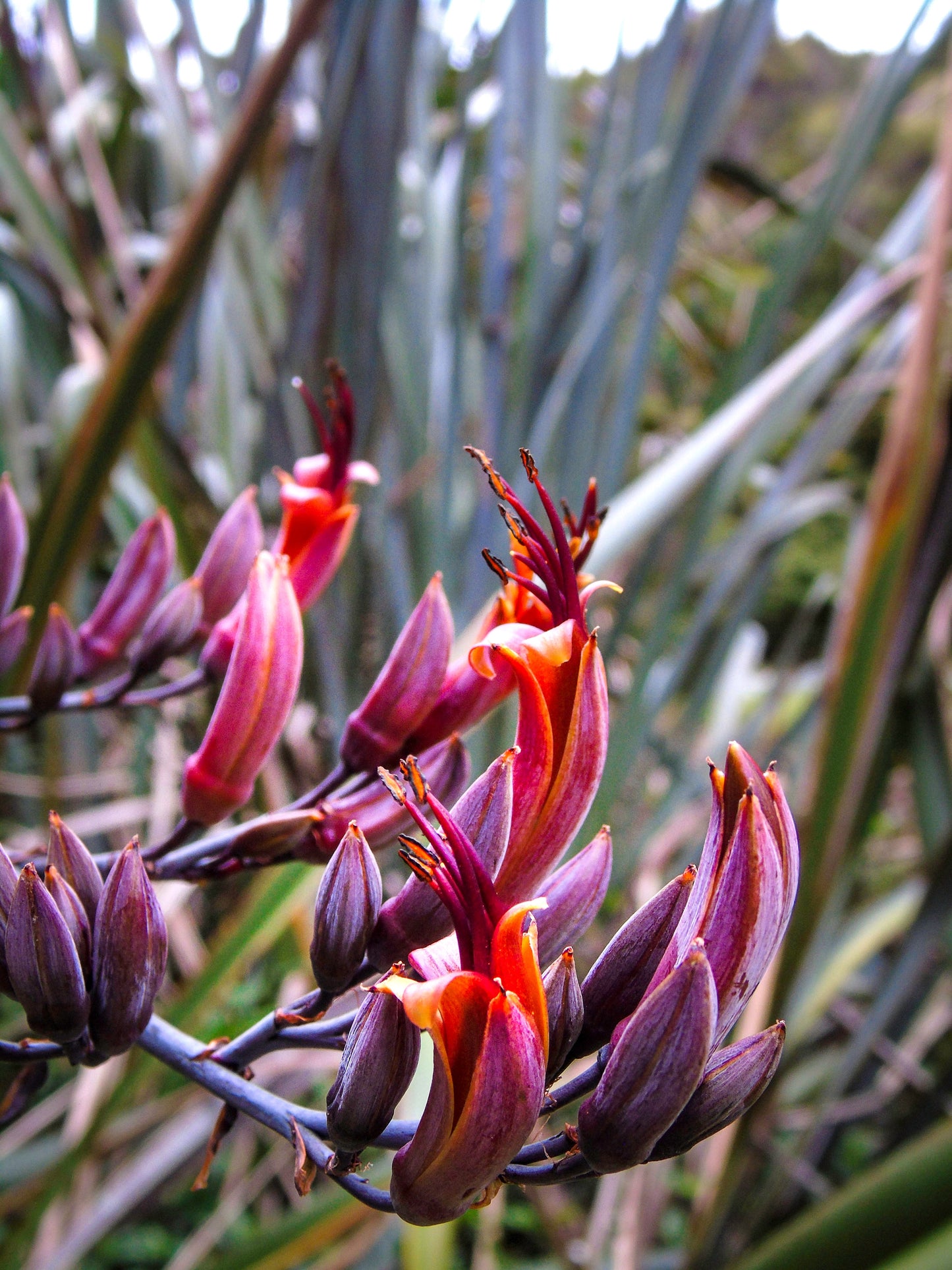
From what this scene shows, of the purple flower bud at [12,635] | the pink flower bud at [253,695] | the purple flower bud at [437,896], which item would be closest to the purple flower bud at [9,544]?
the purple flower bud at [12,635]

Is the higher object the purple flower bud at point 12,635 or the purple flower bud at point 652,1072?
the purple flower bud at point 652,1072

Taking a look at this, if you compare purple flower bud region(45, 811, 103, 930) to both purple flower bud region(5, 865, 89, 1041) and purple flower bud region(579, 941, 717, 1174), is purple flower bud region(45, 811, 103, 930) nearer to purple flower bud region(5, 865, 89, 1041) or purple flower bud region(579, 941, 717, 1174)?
purple flower bud region(5, 865, 89, 1041)

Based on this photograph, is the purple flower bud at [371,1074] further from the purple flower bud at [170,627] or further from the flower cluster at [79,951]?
the purple flower bud at [170,627]

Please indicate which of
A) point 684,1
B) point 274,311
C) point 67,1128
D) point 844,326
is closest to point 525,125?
point 684,1

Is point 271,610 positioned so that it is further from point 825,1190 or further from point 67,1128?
point 825,1190

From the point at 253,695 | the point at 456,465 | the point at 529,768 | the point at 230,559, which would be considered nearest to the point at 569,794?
the point at 529,768

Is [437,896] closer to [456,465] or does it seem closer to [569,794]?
[569,794]
